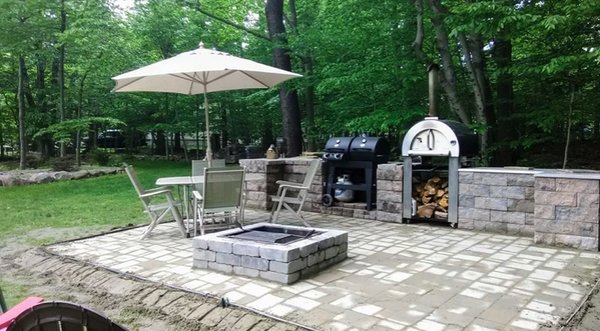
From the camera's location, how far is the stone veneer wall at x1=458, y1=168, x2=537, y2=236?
4801mm

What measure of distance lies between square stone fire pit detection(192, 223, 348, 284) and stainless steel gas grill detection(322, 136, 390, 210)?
2.12m

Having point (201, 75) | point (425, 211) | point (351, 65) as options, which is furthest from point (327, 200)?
point (351, 65)

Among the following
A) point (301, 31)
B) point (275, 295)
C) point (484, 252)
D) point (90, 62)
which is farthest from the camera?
Result: point (90, 62)

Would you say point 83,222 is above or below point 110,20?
below

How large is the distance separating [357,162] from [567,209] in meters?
2.51

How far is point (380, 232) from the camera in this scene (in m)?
5.08

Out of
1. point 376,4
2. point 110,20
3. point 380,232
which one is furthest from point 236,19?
point 380,232

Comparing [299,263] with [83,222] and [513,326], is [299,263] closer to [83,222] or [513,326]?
[513,326]

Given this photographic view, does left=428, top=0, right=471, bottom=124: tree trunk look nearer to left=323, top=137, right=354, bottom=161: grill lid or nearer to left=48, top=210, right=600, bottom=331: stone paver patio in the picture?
left=323, top=137, right=354, bottom=161: grill lid

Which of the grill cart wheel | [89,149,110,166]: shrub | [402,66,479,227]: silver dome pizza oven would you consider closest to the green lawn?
the grill cart wheel

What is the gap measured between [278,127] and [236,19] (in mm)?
4124

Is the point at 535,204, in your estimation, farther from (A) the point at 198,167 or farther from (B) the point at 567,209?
(A) the point at 198,167

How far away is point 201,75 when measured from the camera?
5.92 metres

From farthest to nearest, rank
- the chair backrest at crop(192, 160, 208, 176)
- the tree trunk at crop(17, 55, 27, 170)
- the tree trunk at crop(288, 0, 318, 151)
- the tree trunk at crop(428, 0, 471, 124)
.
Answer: the tree trunk at crop(17, 55, 27, 170) < the tree trunk at crop(288, 0, 318, 151) < the tree trunk at crop(428, 0, 471, 124) < the chair backrest at crop(192, 160, 208, 176)
